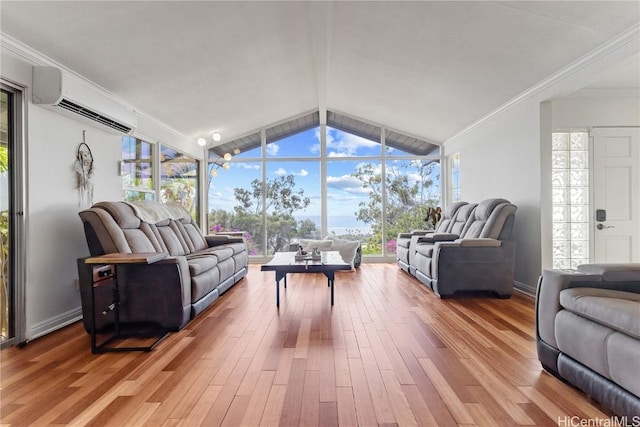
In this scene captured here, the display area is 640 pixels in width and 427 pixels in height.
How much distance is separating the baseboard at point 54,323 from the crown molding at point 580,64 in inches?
203

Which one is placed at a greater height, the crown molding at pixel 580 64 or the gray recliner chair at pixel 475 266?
the crown molding at pixel 580 64

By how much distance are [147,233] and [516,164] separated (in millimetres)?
4366

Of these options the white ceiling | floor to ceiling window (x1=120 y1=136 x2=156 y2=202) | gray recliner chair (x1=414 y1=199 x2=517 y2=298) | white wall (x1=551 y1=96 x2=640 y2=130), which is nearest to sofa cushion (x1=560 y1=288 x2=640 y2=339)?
gray recliner chair (x1=414 y1=199 x2=517 y2=298)

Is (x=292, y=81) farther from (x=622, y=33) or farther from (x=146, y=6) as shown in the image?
(x=622, y=33)

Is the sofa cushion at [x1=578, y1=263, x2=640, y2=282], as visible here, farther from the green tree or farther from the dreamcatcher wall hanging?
the green tree

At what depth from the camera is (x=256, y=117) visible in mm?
6086

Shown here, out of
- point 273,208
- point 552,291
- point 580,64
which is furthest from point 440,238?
Result: point 273,208

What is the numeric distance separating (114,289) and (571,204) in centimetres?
497

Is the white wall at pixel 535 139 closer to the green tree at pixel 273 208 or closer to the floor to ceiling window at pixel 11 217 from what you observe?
the green tree at pixel 273 208

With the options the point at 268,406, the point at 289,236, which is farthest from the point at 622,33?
the point at 289,236

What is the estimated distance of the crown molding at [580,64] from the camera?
8.64ft

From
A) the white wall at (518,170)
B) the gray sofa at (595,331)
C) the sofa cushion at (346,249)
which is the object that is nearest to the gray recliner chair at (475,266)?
the white wall at (518,170)

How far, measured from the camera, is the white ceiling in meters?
2.61

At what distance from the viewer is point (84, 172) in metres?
Answer: 3.29
